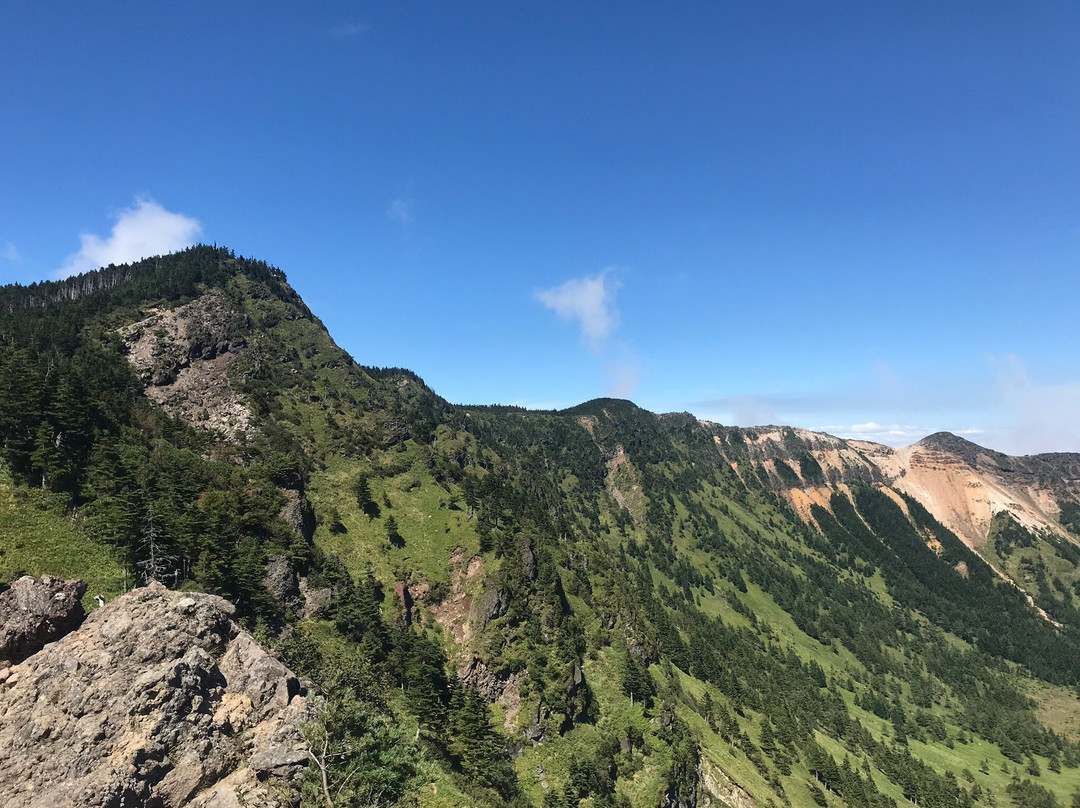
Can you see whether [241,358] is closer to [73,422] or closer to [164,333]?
[164,333]

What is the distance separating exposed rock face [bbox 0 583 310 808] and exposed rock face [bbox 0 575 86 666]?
41.9 inches

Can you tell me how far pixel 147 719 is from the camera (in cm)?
3266

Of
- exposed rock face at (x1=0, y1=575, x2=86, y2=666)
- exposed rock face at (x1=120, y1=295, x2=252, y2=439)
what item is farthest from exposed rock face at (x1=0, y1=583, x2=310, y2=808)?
exposed rock face at (x1=120, y1=295, x2=252, y2=439)

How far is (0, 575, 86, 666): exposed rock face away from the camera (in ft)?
111

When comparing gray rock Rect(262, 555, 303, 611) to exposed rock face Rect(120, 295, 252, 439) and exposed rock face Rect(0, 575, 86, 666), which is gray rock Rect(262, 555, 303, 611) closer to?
exposed rock face Rect(0, 575, 86, 666)

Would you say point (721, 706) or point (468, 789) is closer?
point (468, 789)

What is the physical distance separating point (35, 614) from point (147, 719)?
11.9m

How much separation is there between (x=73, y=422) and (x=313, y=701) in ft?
195

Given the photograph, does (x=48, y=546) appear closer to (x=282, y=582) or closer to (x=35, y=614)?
(x=35, y=614)

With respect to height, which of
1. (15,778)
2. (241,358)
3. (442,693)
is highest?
(241,358)

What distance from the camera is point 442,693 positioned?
67.7 meters

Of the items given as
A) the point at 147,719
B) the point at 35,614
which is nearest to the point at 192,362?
the point at 35,614

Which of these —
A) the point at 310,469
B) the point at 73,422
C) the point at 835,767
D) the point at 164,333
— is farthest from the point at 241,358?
the point at 835,767

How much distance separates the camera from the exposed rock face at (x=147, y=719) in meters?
30.1
